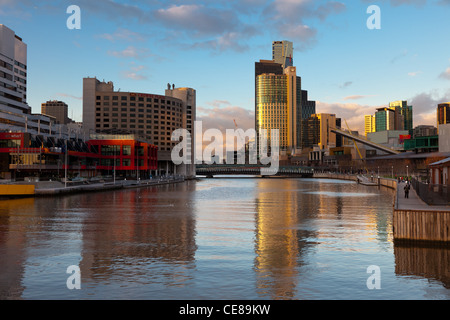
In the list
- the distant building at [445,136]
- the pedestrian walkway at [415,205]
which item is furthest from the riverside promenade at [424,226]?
the distant building at [445,136]

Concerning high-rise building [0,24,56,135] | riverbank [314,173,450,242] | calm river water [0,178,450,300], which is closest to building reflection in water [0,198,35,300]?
calm river water [0,178,450,300]

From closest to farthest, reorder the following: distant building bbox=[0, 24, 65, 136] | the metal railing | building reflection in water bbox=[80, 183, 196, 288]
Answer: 1. building reflection in water bbox=[80, 183, 196, 288]
2. the metal railing
3. distant building bbox=[0, 24, 65, 136]

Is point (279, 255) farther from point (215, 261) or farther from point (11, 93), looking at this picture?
point (11, 93)

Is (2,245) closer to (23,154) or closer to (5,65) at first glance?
(23,154)

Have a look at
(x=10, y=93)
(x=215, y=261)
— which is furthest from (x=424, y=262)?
(x=10, y=93)

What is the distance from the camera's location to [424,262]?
25062mm

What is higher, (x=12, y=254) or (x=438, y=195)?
(x=438, y=195)

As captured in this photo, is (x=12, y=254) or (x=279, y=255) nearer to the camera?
(x=279, y=255)

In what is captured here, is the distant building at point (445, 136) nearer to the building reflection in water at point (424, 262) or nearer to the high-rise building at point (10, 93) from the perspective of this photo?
the high-rise building at point (10, 93)

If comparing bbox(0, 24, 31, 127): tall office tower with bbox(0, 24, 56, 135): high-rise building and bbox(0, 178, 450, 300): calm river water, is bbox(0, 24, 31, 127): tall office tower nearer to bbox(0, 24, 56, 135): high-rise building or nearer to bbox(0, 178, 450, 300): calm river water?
bbox(0, 24, 56, 135): high-rise building

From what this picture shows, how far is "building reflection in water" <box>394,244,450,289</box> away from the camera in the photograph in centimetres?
2280

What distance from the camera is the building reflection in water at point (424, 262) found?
898 inches

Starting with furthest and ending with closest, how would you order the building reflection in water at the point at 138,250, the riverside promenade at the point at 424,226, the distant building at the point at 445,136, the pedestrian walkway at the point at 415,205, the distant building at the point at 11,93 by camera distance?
the distant building at the point at 11,93, the distant building at the point at 445,136, the pedestrian walkway at the point at 415,205, the riverside promenade at the point at 424,226, the building reflection in water at the point at 138,250

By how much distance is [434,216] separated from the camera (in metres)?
28.8
